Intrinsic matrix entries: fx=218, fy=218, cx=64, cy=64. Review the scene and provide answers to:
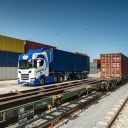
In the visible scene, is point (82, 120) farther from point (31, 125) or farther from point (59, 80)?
point (59, 80)

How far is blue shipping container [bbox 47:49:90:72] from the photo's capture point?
26.3 metres

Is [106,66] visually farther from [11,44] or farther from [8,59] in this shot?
[11,44]

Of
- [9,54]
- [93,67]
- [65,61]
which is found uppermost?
[9,54]

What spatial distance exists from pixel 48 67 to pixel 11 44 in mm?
14227

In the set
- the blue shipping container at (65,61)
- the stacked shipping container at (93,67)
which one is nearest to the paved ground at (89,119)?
the blue shipping container at (65,61)

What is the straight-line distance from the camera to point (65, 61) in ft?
96.0

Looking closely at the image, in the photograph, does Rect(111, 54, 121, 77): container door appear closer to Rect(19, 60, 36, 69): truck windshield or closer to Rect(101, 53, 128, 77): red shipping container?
Rect(101, 53, 128, 77): red shipping container

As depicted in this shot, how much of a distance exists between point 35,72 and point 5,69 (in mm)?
14575

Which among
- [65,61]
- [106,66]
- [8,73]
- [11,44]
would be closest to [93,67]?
[11,44]

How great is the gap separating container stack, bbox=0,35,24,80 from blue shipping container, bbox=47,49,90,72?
37.3 feet

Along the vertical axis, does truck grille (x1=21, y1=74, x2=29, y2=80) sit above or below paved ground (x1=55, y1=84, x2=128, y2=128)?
above

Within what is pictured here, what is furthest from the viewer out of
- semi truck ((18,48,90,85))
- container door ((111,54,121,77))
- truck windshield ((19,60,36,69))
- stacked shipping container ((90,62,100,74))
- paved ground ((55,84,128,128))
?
stacked shipping container ((90,62,100,74))

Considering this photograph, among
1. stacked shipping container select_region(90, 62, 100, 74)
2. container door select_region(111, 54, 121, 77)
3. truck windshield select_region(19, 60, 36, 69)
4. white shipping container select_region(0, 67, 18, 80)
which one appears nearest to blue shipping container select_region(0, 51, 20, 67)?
white shipping container select_region(0, 67, 18, 80)

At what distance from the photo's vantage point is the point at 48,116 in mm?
9008
